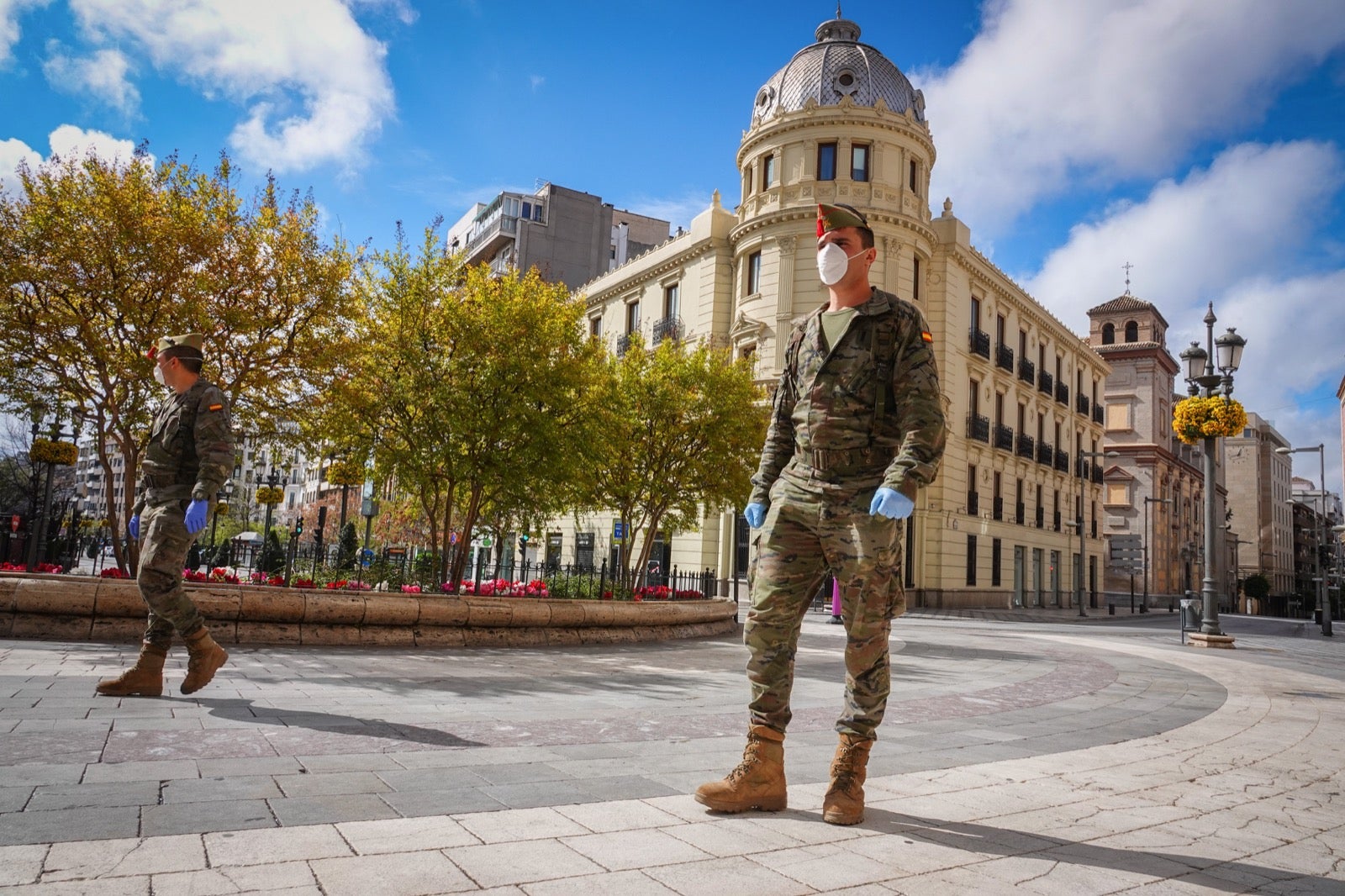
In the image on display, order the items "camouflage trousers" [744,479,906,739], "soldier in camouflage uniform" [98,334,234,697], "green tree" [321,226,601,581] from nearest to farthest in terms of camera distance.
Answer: "camouflage trousers" [744,479,906,739], "soldier in camouflage uniform" [98,334,234,697], "green tree" [321,226,601,581]

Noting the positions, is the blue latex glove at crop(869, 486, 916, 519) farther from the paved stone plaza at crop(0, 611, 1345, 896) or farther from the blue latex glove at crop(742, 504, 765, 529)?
the paved stone plaza at crop(0, 611, 1345, 896)

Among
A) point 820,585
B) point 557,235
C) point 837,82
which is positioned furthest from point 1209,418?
point 557,235

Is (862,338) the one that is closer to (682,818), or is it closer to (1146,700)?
(682,818)

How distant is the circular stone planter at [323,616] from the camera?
8.31m

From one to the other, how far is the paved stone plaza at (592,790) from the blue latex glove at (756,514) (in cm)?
122

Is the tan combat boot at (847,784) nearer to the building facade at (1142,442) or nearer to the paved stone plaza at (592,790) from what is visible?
the paved stone plaza at (592,790)

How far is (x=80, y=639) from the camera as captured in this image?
27.2 ft

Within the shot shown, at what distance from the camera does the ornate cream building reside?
1138 inches

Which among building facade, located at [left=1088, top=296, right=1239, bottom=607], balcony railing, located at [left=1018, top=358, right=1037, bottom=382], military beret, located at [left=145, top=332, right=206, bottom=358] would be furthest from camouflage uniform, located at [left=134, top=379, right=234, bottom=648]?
building facade, located at [left=1088, top=296, right=1239, bottom=607]

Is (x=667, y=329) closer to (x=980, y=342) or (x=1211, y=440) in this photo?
(x=980, y=342)

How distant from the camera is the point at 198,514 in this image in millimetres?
5332

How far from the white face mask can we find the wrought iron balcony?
30315 mm

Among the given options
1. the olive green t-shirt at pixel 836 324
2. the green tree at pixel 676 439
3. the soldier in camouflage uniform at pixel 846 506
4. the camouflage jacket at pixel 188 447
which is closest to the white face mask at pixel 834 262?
the soldier in camouflage uniform at pixel 846 506

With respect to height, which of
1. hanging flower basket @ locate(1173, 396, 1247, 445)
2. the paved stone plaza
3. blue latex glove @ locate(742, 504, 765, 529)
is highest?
hanging flower basket @ locate(1173, 396, 1247, 445)
